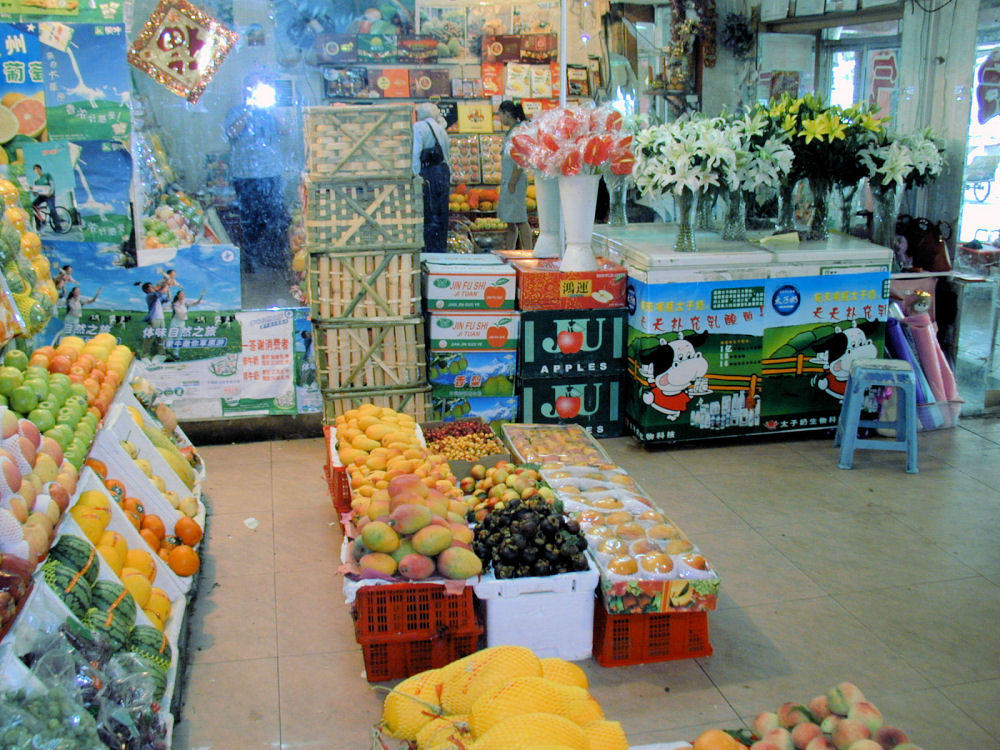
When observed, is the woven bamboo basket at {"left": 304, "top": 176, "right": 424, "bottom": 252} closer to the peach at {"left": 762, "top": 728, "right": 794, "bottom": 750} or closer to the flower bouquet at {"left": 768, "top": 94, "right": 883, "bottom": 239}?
the flower bouquet at {"left": 768, "top": 94, "right": 883, "bottom": 239}

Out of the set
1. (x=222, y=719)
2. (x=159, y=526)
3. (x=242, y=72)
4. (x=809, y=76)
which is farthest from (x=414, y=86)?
(x=222, y=719)

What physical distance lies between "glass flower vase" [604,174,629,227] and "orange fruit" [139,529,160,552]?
13.3 feet

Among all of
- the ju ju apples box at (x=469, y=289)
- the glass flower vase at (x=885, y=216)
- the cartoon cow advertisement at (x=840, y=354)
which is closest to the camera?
the ju ju apples box at (x=469, y=289)

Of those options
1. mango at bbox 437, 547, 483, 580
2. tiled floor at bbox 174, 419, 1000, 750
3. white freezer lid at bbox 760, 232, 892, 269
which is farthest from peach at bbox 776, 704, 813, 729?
white freezer lid at bbox 760, 232, 892, 269

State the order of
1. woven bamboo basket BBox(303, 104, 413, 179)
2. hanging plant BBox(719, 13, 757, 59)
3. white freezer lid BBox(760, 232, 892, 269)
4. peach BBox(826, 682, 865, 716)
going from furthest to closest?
1. hanging plant BBox(719, 13, 757, 59)
2. white freezer lid BBox(760, 232, 892, 269)
3. woven bamboo basket BBox(303, 104, 413, 179)
4. peach BBox(826, 682, 865, 716)

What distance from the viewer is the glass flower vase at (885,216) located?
6.77 m

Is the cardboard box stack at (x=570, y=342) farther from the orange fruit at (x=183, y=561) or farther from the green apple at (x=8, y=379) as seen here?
the green apple at (x=8, y=379)

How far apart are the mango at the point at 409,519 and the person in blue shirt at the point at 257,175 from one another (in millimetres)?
3079

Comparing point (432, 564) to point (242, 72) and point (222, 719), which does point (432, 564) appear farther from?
point (242, 72)

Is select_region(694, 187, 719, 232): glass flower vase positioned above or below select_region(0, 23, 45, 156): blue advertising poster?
below

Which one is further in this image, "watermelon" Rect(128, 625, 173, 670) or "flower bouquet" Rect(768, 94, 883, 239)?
"flower bouquet" Rect(768, 94, 883, 239)

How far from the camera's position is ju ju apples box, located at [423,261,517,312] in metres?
6.05

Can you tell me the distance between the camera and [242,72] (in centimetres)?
621

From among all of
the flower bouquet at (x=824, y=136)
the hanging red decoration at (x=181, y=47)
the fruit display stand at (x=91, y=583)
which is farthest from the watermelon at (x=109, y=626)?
the flower bouquet at (x=824, y=136)
